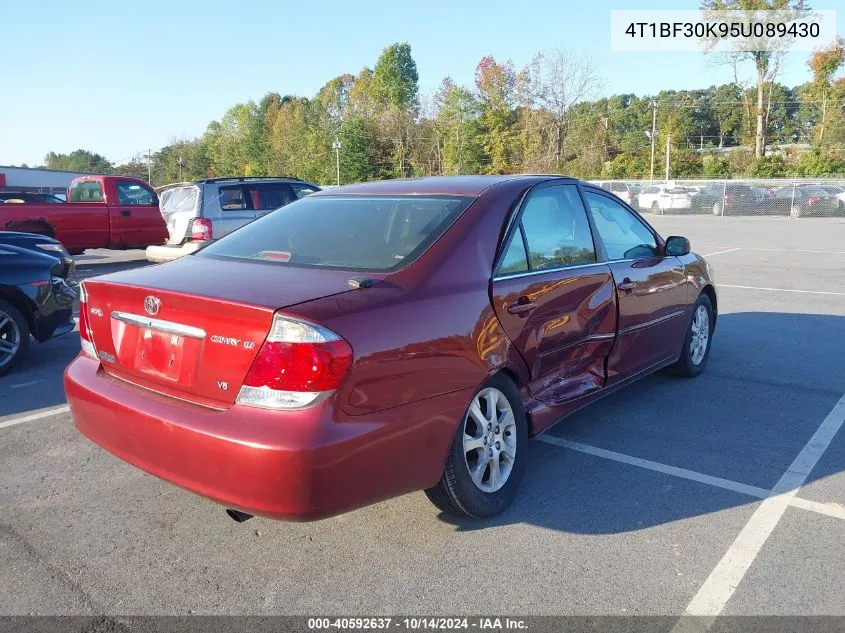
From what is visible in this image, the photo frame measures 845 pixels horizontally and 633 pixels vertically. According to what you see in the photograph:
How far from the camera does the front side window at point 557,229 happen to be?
12.6 ft

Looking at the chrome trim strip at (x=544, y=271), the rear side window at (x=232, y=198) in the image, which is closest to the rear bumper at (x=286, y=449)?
the chrome trim strip at (x=544, y=271)

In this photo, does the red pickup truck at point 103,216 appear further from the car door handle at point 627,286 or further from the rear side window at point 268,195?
the car door handle at point 627,286

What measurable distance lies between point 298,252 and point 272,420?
3.79 ft

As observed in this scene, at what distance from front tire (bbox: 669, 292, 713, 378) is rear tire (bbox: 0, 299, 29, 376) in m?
5.28

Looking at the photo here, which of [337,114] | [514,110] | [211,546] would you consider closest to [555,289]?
[211,546]

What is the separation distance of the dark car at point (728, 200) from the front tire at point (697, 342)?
3042cm

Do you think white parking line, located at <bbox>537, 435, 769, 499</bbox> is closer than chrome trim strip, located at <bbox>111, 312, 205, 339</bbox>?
No

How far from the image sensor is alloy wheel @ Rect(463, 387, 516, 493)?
128 inches

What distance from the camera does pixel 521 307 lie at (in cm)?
353

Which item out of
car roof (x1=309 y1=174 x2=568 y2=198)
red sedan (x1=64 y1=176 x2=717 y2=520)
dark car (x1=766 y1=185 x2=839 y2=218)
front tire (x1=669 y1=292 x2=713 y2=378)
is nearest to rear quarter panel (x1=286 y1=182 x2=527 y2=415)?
red sedan (x1=64 y1=176 x2=717 y2=520)

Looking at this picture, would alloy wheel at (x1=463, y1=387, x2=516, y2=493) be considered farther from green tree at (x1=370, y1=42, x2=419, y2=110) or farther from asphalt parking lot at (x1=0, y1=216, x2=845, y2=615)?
green tree at (x1=370, y1=42, x2=419, y2=110)

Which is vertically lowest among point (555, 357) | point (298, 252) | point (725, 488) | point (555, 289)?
point (725, 488)

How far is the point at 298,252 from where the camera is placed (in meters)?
3.53

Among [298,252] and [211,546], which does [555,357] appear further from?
[211,546]
